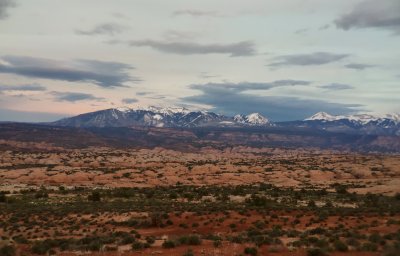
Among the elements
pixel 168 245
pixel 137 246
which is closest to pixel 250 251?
pixel 168 245

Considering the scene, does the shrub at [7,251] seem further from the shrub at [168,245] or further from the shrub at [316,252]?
the shrub at [316,252]

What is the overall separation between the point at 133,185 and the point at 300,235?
5705cm

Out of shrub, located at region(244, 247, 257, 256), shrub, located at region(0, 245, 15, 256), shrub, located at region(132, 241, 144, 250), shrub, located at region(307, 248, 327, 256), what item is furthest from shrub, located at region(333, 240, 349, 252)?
shrub, located at region(0, 245, 15, 256)

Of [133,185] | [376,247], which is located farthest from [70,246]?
[133,185]

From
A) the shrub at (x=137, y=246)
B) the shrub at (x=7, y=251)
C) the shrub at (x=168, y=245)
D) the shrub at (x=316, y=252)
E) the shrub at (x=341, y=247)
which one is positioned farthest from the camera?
the shrub at (x=168, y=245)

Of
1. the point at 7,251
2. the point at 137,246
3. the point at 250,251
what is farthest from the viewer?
the point at 137,246

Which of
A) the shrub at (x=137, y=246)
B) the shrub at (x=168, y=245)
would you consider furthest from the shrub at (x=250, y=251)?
the shrub at (x=137, y=246)

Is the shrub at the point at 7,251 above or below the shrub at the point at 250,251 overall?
below

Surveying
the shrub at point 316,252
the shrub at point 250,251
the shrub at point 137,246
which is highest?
the shrub at point 316,252

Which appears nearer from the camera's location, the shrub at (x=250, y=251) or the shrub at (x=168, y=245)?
the shrub at (x=250, y=251)

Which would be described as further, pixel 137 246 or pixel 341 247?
pixel 137 246

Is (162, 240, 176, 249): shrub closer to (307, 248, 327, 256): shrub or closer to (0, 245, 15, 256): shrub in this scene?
(307, 248, 327, 256): shrub

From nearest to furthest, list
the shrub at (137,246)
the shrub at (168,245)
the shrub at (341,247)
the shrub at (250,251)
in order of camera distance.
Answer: the shrub at (250,251)
the shrub at (341,247)
the shrub at (137,246)
the shrub at (168,245)

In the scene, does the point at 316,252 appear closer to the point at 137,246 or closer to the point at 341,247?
the point at 341,247
